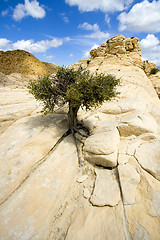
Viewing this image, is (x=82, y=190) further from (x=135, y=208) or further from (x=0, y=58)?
(x=0, y=58)

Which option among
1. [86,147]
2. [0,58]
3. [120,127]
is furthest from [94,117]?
[0,58]

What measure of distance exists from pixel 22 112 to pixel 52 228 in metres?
12.3

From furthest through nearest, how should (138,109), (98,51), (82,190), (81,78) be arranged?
1. (98,51)
2. (138,109)
3. (81,78)
4. (82,190)

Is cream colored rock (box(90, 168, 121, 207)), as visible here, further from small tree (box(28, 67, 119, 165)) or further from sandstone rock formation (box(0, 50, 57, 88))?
sandstone rock formation (box(0, 50, 57, 88))

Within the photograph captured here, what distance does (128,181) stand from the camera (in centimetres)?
592

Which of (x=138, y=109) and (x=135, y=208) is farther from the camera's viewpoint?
(x=138, y=109)

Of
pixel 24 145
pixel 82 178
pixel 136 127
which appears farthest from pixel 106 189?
pixel 24 145

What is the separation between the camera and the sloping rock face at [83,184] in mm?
4930

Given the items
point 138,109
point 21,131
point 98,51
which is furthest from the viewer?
point 98,51

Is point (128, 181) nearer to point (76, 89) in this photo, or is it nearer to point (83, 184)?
point (83, 184)

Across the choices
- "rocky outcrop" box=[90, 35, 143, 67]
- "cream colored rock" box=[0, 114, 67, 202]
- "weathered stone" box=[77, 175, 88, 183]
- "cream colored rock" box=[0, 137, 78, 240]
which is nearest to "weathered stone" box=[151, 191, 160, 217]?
"weathered stone" box=[77, 175, 88, 183]

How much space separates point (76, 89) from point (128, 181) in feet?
22.7

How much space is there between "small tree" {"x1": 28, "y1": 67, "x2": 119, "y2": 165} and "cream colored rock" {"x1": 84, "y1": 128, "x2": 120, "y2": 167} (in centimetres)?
263

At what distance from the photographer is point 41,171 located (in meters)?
7.43
